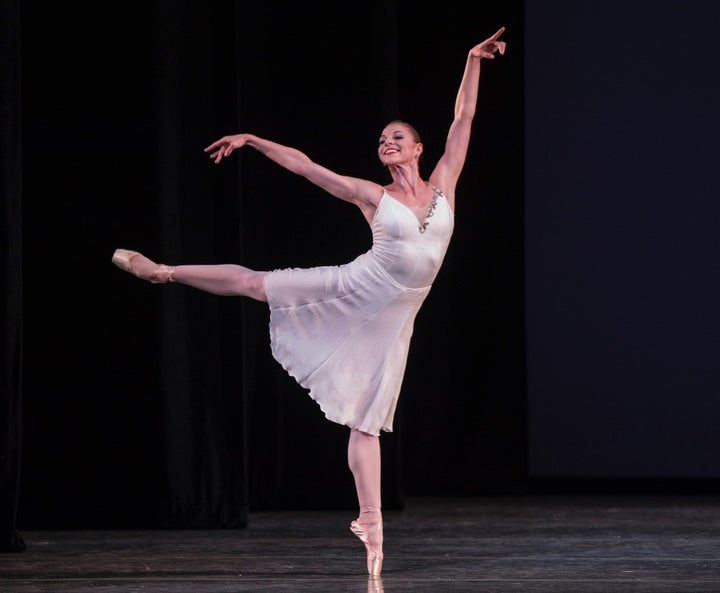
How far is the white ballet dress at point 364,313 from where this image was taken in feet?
12.8

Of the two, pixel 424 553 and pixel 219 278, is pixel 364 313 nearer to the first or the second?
pixel 219 278

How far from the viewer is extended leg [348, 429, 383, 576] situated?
153 inches

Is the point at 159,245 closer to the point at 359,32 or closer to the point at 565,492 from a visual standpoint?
the point at 359,32

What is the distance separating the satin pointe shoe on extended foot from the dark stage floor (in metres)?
0.98

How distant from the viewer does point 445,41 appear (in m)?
6.16

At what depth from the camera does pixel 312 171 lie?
3.89 m

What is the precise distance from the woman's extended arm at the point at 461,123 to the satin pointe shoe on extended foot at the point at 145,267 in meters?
0.95

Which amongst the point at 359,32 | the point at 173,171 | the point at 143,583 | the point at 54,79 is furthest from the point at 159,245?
the point at 143,583

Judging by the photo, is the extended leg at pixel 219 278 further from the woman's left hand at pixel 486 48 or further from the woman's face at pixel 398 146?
the woman's left hand at pixel 486 48

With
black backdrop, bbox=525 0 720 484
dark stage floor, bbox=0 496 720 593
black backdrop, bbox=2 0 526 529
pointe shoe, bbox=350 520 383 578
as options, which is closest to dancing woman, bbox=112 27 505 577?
pointe shoe, bbox=350 520 383 578

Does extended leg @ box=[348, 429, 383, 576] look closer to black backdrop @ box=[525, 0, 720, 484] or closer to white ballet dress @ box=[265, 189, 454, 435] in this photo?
white ballet dress @ box=[265, 189, 454, 435]

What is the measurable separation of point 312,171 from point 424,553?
1.49 meters

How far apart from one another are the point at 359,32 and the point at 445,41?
71cm

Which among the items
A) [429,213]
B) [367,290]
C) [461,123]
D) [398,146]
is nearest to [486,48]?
[461,123]
